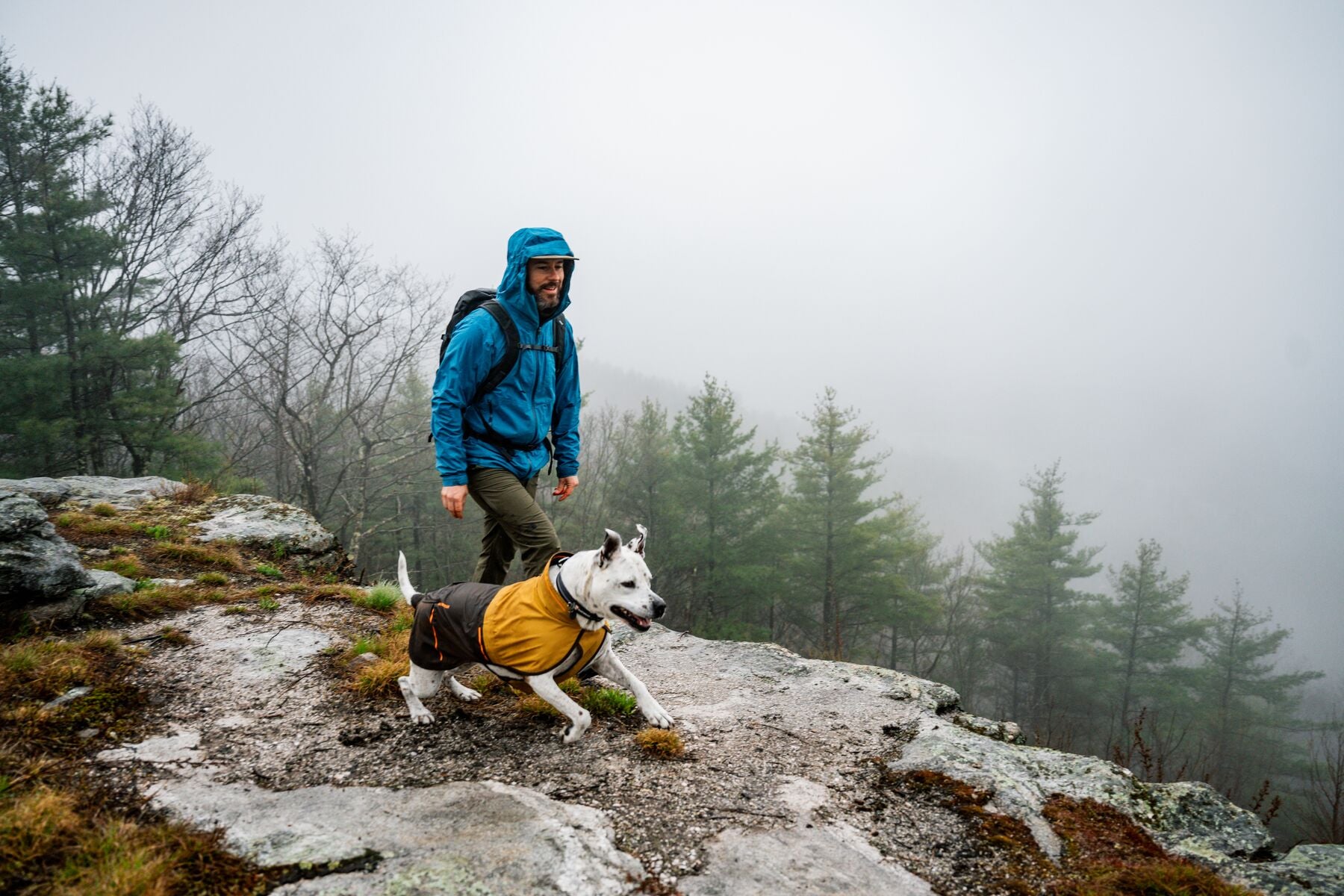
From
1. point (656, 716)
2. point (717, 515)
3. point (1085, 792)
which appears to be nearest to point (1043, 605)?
point (717, 515)

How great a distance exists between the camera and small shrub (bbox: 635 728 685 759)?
3.31 meters

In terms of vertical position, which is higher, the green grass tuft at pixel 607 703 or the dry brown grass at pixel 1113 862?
the green grass tuft at pixel 607 703

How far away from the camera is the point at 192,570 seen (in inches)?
234

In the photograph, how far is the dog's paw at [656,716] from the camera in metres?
3.59

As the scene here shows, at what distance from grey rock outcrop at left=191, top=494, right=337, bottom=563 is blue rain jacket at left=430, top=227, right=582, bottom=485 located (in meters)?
4.57

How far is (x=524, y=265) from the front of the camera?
12.9ft

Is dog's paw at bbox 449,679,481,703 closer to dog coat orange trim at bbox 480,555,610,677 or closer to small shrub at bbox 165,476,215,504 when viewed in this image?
dog coat orange trim at bbox 480,555,610,677

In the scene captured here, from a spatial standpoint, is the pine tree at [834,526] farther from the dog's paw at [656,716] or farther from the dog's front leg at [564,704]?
the dog's front leg at [564,704]

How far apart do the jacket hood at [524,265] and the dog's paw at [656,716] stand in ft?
8.55

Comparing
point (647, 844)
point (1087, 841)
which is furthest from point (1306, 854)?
point (647, 844)

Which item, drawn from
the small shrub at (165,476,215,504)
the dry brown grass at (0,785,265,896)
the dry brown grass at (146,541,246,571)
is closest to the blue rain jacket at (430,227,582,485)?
the dry brown grass at (0,785,265,896)

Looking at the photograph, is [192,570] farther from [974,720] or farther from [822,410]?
[822,410]

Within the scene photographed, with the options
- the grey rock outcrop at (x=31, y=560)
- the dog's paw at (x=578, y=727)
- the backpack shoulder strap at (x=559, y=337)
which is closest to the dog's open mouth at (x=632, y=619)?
the dog's paw at (x=578, y=727)

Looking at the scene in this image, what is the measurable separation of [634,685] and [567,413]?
2.08m
